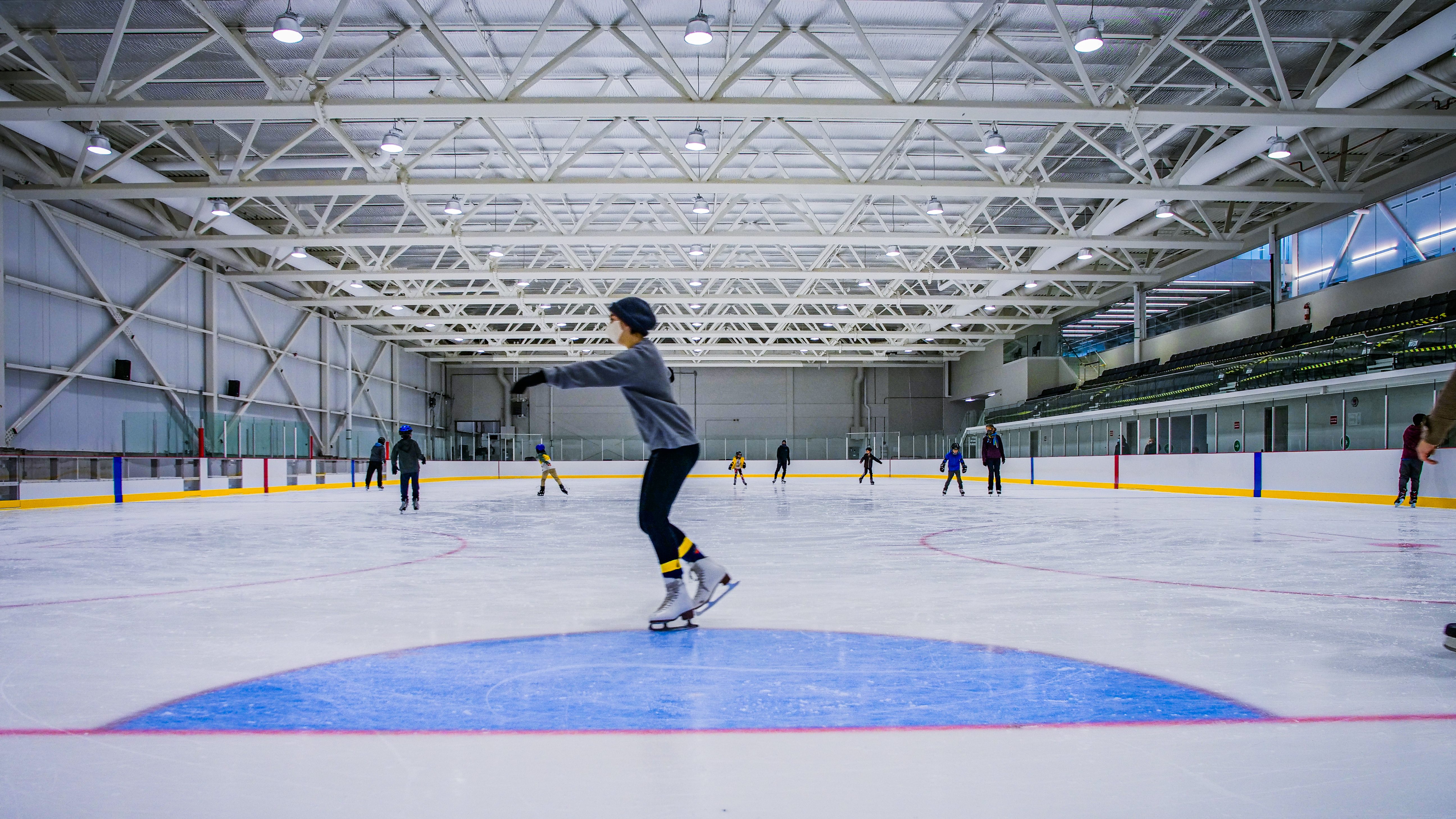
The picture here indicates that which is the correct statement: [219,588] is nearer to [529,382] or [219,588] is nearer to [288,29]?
[529,382]

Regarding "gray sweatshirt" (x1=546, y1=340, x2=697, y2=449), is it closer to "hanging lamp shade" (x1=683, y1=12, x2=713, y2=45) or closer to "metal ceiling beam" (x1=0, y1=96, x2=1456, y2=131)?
"hanging lamp shade" (x1=683, y1=12, x2=713, y2=45)

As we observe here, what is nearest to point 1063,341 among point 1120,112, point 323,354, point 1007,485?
point 1007,485

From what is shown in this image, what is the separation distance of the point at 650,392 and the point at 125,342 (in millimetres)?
22473

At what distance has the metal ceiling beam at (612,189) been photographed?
52.2ft

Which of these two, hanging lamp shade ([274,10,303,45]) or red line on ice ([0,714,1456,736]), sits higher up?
hanging lamp shade ([274,10,303,45])

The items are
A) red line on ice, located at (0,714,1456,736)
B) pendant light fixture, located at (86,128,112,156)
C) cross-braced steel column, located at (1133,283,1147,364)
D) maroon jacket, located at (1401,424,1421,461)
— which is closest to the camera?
red line on ice, located at (0,714,1456,736)

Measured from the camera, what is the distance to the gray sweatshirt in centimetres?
346

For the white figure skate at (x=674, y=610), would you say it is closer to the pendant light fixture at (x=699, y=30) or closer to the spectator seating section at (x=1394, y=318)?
the pendant light fixture at (x=699, y=30)

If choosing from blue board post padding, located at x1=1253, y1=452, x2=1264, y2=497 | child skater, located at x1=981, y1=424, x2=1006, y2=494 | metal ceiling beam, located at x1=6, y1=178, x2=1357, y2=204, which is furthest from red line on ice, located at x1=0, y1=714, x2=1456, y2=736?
blue board post padding, located at x1=1253, y1=452, x2=1264, y2=497

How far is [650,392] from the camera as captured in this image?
3.64 meters

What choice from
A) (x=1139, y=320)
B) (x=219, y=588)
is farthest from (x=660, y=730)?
(x=1139, y=320)

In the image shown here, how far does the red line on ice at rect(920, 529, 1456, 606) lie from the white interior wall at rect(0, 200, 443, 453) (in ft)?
63.8

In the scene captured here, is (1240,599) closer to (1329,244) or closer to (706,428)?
(1329,244)

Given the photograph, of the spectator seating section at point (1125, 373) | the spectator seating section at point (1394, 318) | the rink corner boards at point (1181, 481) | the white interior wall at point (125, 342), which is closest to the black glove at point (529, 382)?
the rink corner boards at point (1181, 481)
